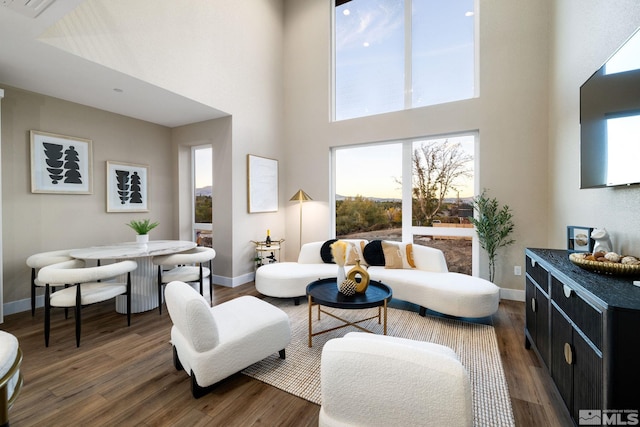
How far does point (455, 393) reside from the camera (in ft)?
3.55

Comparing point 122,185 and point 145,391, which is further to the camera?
point 122,185

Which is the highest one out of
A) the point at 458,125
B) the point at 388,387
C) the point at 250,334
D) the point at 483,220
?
the point at 458,125

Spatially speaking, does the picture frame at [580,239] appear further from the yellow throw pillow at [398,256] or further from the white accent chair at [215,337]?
the white accent chair at [215,337]

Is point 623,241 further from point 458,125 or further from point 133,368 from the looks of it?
point 133,368

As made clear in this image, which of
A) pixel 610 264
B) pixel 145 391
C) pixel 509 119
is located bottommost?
pixel 145 391

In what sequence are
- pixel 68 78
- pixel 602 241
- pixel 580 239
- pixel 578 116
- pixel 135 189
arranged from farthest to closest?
pixel 135 189 < pixel 68 78 < pixel 578 116 < pixel 580 239 < pixel 602 241

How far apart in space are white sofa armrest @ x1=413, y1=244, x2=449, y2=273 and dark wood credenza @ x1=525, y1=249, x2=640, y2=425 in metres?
1.44

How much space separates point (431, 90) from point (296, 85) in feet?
8.12

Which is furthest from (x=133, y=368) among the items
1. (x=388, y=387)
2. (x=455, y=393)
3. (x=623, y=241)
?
(x=623, y=241)

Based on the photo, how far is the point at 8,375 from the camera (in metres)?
1.22

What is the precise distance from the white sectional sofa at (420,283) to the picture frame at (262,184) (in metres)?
1.24

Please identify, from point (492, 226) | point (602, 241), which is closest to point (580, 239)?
point (602, 241)

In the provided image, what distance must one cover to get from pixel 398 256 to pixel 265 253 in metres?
2.37

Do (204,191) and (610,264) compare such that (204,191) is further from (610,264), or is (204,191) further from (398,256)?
(610,264)
